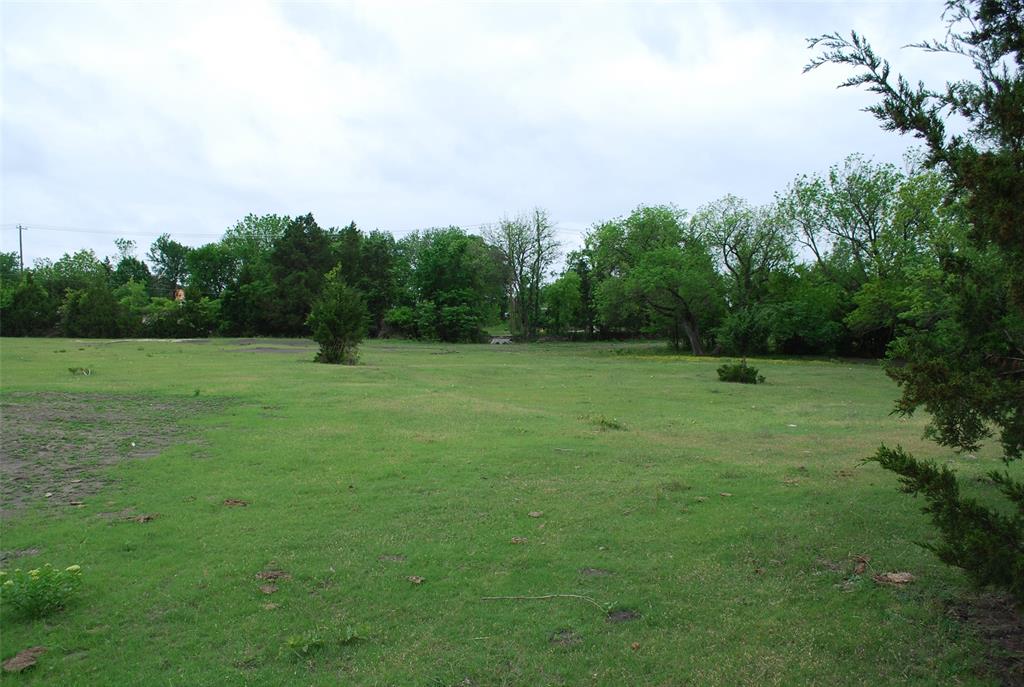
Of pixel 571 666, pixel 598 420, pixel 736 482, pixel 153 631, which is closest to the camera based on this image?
pixel 571 666

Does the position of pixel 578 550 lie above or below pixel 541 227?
below

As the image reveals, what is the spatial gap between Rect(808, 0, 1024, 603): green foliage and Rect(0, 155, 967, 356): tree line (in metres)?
24.1

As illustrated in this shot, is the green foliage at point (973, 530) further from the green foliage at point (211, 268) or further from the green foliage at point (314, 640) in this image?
the green foliage at point (211, 268)

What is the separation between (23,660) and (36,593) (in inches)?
27.5

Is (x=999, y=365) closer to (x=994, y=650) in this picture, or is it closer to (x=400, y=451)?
(x=994, y=650)

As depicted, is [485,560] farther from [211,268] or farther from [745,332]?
[211,268]

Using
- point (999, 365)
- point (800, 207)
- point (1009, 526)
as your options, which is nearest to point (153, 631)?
point (1009, 526)

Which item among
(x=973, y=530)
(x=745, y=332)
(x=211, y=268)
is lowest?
(x=973, y=530)

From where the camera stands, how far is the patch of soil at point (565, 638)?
4.30 meters

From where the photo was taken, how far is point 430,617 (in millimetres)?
4660

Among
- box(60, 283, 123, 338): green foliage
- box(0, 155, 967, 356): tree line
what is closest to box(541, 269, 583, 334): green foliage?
box(0, 155, 967, 356): tree line

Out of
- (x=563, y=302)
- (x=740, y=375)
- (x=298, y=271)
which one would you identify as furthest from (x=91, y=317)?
(x=740, y=375)

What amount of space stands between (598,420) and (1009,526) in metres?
9.68

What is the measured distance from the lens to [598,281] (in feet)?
224
